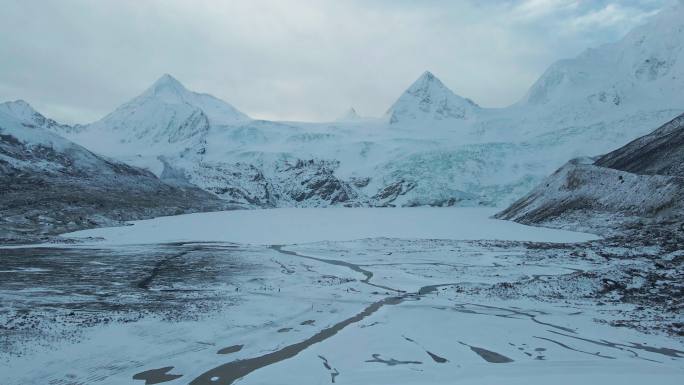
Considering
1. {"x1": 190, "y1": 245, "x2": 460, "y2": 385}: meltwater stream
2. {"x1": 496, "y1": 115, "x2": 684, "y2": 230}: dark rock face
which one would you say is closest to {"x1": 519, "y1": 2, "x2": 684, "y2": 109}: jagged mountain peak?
{"x1": 496, "y1": 115, "x2": 684, "y2": 230}: dark rock face

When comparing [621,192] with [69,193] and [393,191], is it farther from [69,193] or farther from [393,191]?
[393,191]

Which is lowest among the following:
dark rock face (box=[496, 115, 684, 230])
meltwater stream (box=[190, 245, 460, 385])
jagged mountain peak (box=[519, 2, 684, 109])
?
meltwater stream (box=[190, 245, 460, 385])

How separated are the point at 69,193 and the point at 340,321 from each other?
267ft

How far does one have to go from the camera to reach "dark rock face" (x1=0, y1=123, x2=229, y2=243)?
59.7 metres

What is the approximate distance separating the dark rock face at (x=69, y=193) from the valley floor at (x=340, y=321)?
28.2 meters

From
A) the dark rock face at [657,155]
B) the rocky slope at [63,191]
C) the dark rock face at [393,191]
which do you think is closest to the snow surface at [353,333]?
the rocky slope at [63,191]

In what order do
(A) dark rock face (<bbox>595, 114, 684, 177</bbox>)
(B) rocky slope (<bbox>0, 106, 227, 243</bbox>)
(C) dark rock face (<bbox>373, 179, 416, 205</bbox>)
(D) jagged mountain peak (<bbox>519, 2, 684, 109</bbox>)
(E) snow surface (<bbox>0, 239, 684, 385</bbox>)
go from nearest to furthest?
1. (E) snow surface (<bbox>0, 239, 684, 385</bbox>)
2. (A) dark rock face (<bbox>595, 114, 684, 177</bbox>)
3. (B) rocky slope (<bbox>0, 106, 227, 243</bbox>)
4. (C) dark rock face (<bbox>373, 179, 416, 205</bbox>)
5. (D) jagged mountain peak (<bbox>519, 2, 684, 109</bbox>)

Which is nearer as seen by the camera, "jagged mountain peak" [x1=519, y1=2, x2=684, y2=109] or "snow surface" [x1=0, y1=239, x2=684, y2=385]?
"snow surface" [x1=0, y1=239, x2=684, y2=385]

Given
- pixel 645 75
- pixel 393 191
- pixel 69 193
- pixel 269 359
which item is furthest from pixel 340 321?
pixel 645 75

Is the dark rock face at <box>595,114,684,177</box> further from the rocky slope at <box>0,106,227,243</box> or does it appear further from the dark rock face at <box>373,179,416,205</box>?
the dark rock face at <box>373,179,416,205</box>

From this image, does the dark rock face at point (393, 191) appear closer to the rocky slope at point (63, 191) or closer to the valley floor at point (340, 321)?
the rocky slope at point (63, 191)

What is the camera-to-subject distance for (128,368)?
11758 mm

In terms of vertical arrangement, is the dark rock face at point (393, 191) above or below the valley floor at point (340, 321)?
above

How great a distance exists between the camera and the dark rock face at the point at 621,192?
47250 millimetres
